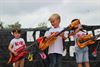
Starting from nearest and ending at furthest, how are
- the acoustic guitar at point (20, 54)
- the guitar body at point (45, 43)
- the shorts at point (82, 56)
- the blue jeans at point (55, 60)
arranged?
the blue jeans at point (55, 60) < the guitar body at point (45, 43) < the acoustic guitar at point (20, 54) < the shorts at point (82, 56)

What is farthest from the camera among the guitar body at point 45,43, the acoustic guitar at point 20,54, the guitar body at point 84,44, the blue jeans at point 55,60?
the guitar body at point 84,44

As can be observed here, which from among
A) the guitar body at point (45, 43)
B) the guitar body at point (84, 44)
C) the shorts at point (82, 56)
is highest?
the guitar body at point (45, 43)

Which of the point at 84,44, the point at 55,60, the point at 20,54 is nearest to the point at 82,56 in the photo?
the point at 84,44

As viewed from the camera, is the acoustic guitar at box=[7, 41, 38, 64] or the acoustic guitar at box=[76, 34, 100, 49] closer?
the acoustic guitar at box=[7, 41, 38, 64]

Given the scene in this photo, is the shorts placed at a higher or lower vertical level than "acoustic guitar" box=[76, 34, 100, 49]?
lower

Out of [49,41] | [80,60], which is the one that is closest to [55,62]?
[49,41]

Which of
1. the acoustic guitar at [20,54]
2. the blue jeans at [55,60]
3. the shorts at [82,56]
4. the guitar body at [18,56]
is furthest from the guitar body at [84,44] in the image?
the guitar body at [18,56]

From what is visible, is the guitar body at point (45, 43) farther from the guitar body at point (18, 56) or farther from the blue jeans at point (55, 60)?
the guitar body at point (18, 56)

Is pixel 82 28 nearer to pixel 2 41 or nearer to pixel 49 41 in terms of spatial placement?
pixel 49 41

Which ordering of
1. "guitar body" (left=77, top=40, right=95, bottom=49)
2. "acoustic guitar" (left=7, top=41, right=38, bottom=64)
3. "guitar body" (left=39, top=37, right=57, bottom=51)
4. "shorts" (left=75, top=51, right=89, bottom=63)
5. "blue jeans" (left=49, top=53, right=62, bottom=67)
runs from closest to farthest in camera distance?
"blue jeans" (left=49, top=53, right=62, bottom=67) → "guitar body" (left=39, top=37, right=57, bottom=51) → "acoustic guitar" (left=7, top=41, right=38, bottom=64) → "guitar body" (left=77, top=40, right=95, bottom=49) → "shorts" (left=75, top=51, right=89, bottom=63)

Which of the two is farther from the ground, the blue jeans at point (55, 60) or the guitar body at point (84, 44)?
the guitar body at point (84, 44)

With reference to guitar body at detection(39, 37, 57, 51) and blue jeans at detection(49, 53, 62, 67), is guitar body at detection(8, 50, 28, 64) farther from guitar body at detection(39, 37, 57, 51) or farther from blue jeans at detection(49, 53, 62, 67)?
blue jeans at detection(49, 53, 62, 67)

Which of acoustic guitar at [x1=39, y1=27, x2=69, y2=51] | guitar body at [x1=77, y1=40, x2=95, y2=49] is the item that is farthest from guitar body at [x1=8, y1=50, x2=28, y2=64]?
guitar body at [x1=77, y1=40, x2=95, y2=49]

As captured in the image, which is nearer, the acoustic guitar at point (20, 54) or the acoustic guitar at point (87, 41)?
the acoustic guitar at point (20, 54)
